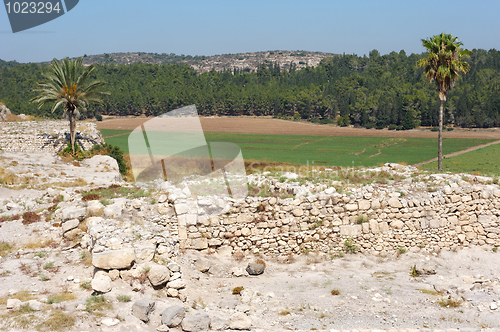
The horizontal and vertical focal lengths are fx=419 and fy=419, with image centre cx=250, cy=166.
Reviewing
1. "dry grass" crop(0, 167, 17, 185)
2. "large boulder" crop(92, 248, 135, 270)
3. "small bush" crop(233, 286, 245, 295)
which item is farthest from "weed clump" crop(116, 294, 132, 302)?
"dry grass" crop(0, 167, 17, 185)

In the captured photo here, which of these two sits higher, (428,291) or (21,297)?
(21,297)

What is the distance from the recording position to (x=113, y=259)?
10.0m

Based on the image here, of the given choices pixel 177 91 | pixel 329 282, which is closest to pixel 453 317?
pixel 329 282

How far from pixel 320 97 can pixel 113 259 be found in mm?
129176

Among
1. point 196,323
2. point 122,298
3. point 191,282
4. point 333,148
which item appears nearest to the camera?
point 196,323

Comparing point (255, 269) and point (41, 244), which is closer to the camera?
point (41, 244)

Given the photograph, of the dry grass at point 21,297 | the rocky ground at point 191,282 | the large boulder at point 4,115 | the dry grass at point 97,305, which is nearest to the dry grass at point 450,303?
the rocky ground at point 191,282

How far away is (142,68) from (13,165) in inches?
7353

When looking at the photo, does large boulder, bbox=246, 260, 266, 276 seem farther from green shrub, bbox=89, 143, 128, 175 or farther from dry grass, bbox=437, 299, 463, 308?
green shrub, bbox=89, 143, 128, 175

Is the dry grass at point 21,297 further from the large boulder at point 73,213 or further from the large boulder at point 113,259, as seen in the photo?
the large boulder at point 73,213

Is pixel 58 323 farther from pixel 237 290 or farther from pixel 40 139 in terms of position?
pixel 40 139

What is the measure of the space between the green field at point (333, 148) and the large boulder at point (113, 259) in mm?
33441

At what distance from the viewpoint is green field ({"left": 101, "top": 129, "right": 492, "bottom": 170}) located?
4706 cm

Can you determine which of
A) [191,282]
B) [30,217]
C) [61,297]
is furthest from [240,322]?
[30,217]
